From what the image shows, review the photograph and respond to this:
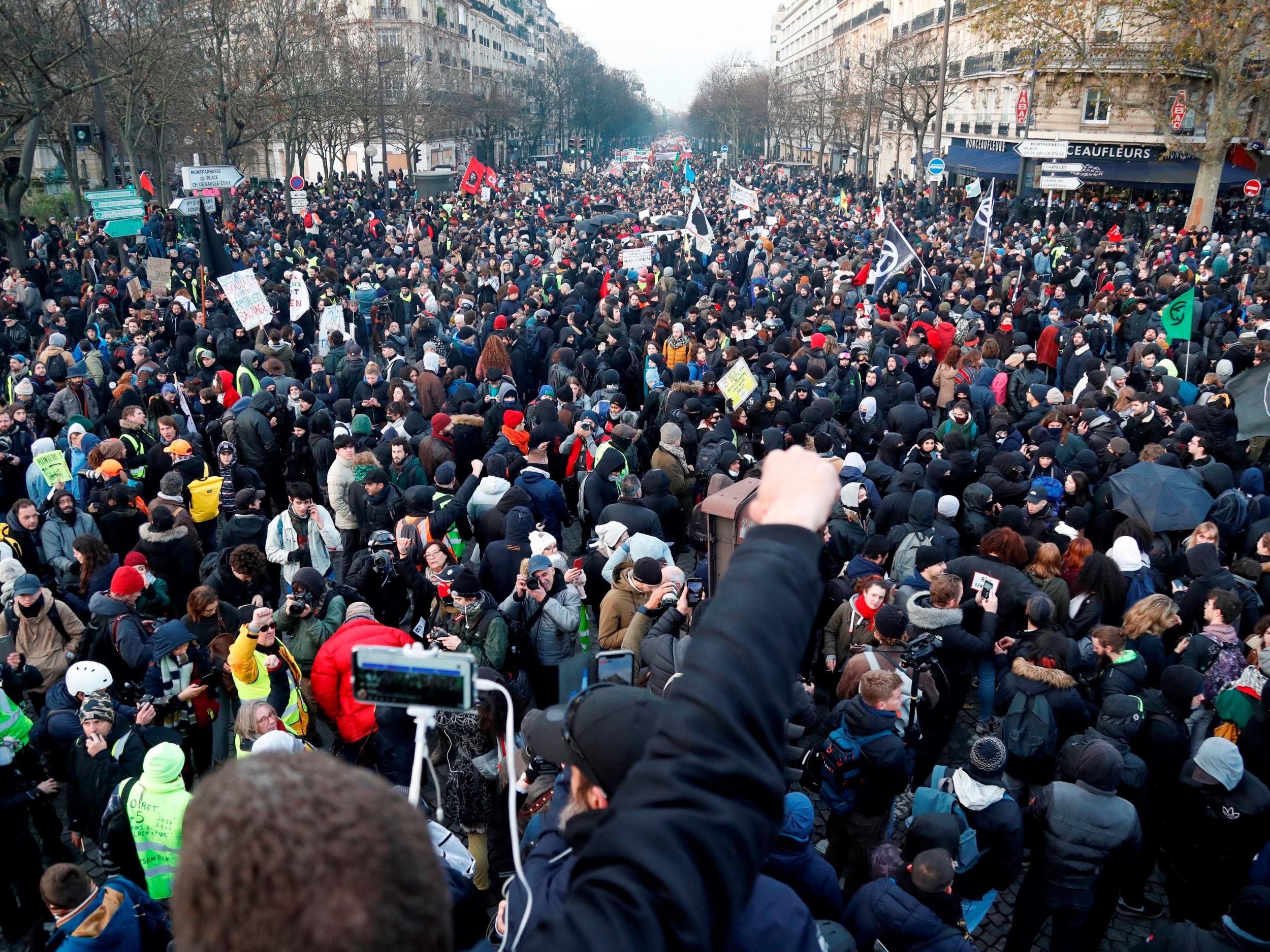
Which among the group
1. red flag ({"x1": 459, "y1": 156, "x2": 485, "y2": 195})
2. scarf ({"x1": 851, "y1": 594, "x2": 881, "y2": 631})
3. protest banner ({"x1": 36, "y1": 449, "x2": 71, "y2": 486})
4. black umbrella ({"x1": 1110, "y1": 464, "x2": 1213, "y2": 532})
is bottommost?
scarf ({"x1": 851, "y1": 594, "x2": 881, "y2": 631})

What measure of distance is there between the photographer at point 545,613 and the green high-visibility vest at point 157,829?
217cm

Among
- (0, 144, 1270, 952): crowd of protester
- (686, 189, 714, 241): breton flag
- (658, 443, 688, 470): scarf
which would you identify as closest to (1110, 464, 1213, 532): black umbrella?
(0, 144, 1270, 952): crowd of protester

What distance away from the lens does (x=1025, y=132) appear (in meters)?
35.5

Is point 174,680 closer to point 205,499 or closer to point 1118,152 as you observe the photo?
point 205,499

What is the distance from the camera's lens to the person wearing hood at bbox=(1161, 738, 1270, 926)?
14.4 ft

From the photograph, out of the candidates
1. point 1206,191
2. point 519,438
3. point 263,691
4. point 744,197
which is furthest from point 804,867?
point 1206,191

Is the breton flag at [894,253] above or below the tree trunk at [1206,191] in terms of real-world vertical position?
below

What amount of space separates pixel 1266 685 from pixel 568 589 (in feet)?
12.9

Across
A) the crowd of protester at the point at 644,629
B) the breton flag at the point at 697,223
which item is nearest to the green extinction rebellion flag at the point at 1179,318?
the crowd of protester at the point at 644,629

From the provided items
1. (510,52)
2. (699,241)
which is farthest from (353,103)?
(510,52)

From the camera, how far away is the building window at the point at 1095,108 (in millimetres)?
37031

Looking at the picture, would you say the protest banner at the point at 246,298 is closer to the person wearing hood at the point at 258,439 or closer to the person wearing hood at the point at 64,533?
the person wearing hood at the point at 258,439

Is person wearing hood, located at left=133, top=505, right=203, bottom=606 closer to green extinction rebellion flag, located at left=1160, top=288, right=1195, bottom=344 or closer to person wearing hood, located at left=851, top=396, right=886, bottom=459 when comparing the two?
person wearing hood, located at left=851, top=396, right=886, bottom=459

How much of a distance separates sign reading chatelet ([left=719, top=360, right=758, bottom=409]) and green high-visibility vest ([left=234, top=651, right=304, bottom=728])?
5468 mm
